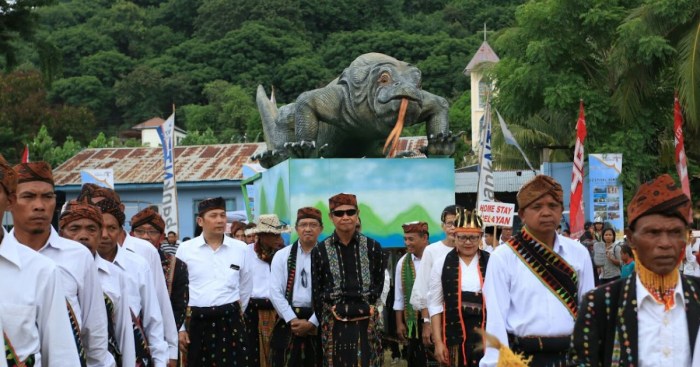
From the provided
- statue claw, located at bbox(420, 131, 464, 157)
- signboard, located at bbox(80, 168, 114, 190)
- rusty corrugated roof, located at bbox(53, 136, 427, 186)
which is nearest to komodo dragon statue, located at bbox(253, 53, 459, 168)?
statue claw, located at bbox(420, 131, 464, 157)

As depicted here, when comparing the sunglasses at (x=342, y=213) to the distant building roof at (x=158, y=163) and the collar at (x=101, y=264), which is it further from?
the distant building roof at (x=158, y=163)

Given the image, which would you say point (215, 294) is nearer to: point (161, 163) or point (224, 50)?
point (161, 163)

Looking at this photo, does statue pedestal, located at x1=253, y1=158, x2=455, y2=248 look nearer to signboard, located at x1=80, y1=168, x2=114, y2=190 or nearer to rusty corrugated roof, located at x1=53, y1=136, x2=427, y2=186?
signboard, located at x1=80, y1=168, x2=114, y2=190

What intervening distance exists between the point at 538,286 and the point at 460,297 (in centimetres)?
342

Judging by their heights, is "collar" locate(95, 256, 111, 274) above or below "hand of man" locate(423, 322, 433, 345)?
above

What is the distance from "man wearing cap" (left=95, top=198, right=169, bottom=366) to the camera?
8.02 meters

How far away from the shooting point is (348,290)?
10.6 metres

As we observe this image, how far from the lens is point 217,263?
11188 millimetres

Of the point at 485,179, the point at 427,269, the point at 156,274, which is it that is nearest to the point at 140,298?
the point at 156,274

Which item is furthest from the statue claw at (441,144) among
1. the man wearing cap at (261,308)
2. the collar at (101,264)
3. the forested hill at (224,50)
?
the forested hill at (224,50)

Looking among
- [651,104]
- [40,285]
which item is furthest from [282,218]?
[651,104]

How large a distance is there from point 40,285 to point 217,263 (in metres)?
6.25

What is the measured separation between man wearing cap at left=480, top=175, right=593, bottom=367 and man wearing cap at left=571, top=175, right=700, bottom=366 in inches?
62.7

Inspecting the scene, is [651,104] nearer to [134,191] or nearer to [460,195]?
[460,195]
